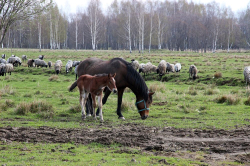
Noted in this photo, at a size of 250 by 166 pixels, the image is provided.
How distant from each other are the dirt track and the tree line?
6234 cm

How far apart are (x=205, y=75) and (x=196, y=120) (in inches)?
614

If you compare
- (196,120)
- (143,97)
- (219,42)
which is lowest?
(196,120)

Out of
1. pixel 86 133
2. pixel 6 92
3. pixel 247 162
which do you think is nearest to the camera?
pixel 247 162

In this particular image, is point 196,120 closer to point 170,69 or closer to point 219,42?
point 170,69

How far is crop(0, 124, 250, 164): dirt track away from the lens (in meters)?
7.22

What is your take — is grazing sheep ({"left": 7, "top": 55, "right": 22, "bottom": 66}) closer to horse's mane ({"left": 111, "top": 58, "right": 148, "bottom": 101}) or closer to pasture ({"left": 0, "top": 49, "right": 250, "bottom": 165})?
pasture ({"left": 0, "top": 49, "right": 250, "bottom": 165})

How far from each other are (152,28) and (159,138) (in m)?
72.9

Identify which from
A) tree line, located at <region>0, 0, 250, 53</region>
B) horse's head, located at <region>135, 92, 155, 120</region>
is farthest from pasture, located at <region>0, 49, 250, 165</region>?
tree line, located at <region>0, 0, 250, 53</region>

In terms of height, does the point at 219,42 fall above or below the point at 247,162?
above

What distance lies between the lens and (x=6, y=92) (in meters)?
17.4

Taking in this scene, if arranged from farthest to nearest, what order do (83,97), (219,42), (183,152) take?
(219,42) → (83,97) → (183,152)

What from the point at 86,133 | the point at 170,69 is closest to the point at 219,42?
the point at 170,69

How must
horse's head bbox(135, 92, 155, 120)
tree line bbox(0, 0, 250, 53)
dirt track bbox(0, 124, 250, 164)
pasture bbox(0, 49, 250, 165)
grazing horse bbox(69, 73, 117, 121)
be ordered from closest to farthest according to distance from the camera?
1. pasture bbox(0, 49, 250, 165)
2. dirt track bbox(0, 124, 250, 164)
3. grazing horse bbox(69, 73, 117, 121)
4. horse's head bbox(135, 92, 155, 120)
5. tree line bbox(0, 0, 250, 53)

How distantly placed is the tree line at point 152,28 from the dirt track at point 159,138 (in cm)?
6234
